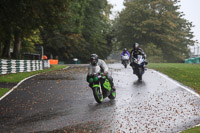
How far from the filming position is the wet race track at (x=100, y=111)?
7.67 metres

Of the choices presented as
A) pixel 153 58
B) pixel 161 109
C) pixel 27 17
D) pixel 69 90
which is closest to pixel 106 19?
pixel 153 58

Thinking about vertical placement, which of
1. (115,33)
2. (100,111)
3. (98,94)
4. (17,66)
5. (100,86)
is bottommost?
(100,111)

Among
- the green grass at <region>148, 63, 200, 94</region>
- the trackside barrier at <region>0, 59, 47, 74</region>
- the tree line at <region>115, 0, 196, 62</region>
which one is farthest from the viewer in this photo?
the tree line at <region>115, 0, 196, 62</region>

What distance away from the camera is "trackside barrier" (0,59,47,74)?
24316 millimetres

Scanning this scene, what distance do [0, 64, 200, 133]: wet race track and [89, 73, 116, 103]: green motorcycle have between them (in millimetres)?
265

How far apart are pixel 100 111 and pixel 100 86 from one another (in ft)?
5.55

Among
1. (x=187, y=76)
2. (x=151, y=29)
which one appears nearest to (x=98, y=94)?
Result: (x=187, y=76)

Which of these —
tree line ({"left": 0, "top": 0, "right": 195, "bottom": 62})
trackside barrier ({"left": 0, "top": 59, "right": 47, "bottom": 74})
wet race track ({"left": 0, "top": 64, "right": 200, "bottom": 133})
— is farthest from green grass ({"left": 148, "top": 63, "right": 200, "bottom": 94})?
tree line ({"left": 0, "top": 0, "right": 195, "bottom": 62})

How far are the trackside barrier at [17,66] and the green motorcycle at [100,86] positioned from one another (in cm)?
1454

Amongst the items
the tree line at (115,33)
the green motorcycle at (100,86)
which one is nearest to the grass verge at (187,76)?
the green motorcycle at (100,86)

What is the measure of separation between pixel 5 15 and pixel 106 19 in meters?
50.1

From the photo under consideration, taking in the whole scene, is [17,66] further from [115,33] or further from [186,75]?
[115,33]

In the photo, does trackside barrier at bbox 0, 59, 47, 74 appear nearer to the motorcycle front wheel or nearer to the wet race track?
the wet race track

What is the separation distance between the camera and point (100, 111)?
9414 millimetres
